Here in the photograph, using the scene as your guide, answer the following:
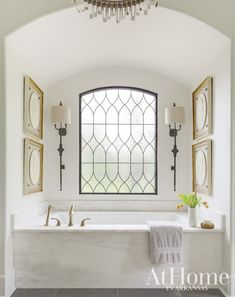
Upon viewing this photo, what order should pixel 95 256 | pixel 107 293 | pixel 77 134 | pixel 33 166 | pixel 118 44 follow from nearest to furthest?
pixel 107 293 → pixel 95 256 → pixel 118 44 → pixel 33 166 → pixel 77 134

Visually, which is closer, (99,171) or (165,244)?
(165,244)

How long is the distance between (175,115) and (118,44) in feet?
3.67

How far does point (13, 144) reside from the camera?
10.5ft

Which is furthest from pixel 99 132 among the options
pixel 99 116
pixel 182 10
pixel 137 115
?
pixel 182 10

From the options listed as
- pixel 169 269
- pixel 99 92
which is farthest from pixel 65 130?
pixel 169 269

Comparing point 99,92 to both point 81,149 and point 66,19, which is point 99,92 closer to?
point 81,149

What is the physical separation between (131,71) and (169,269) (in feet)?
8.38

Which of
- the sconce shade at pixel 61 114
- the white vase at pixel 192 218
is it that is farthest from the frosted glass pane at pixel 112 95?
the white vase at pixel 192 218

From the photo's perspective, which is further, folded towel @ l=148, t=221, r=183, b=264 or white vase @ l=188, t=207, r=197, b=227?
white vase @ l=188, t=207, r=197, b=227

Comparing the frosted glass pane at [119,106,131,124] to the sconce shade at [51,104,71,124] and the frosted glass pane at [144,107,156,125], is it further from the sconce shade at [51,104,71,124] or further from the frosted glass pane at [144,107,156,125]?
the sconce shade at [51,104,71,124]

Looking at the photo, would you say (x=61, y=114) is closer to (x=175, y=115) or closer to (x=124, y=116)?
(x=124, y=116)

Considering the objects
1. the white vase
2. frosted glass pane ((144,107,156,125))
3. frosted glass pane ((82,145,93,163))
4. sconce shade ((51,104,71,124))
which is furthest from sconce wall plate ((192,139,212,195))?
sconce shade ((51,104,71,124))

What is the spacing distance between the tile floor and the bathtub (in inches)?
2.0

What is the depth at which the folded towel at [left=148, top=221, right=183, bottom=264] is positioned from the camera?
10.3 ft
